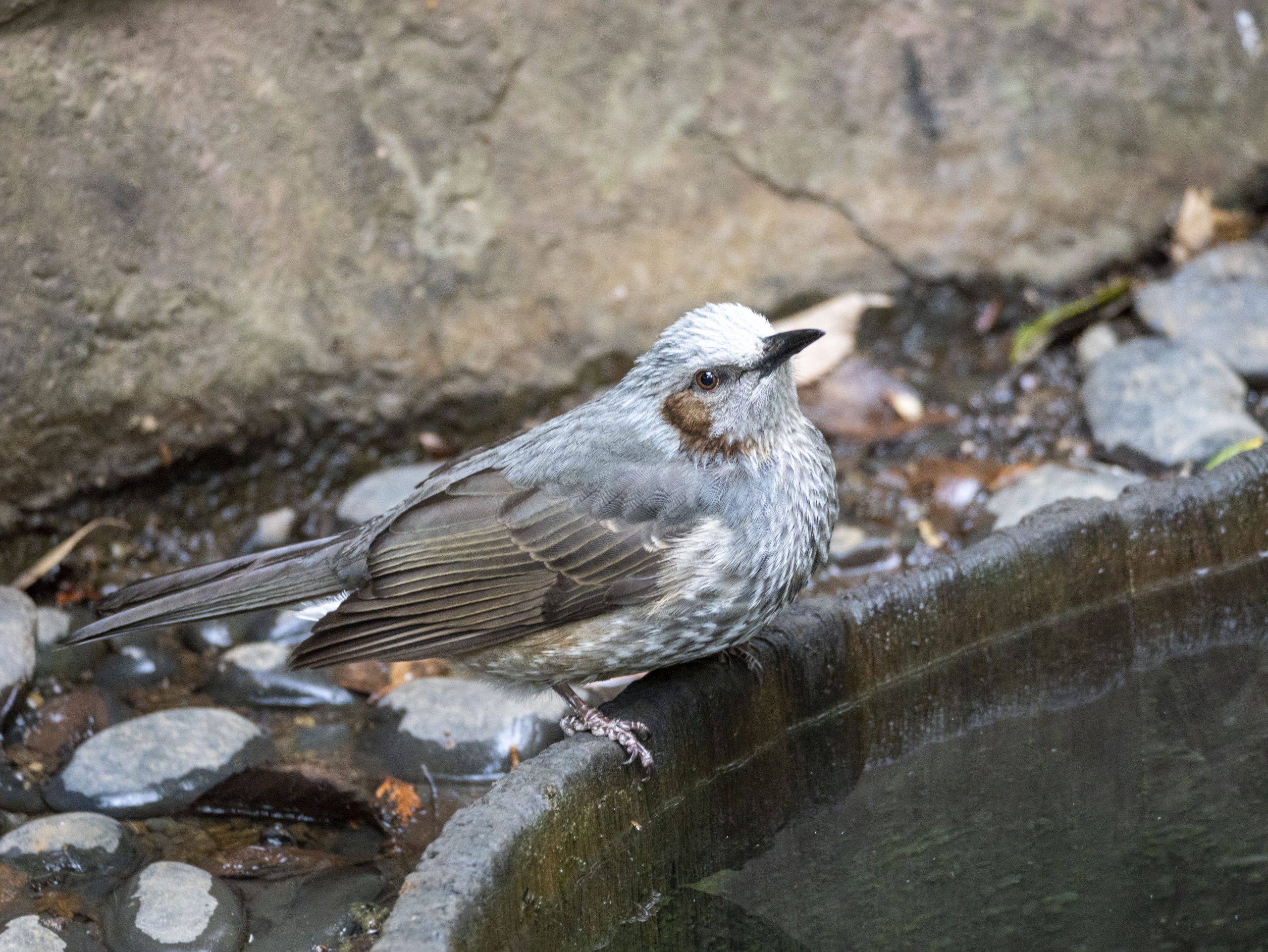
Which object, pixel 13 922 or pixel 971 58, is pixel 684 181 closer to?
pixel 971 58

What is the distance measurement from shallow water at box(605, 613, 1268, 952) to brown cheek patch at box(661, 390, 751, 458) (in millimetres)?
800

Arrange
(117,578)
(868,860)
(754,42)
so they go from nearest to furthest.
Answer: (868,860) → (117,578) → (754,42)

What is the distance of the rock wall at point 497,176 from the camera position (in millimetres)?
4758

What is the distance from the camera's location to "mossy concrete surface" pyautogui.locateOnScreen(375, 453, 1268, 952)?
269 cm

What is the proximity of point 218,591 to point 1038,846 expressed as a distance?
6.83 ft

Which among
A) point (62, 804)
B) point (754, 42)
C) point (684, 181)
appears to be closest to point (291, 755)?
point (62, 804)

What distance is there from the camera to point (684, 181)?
5.91 m

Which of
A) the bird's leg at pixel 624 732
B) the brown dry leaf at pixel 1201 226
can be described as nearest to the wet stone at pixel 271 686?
the bird's leg at pixel 624 732

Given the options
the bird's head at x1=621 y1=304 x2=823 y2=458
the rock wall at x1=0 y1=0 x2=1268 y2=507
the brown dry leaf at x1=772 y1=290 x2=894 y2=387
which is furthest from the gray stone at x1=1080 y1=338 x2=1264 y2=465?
the bird's head at x1=621 y1=304 x2=823 y2=458

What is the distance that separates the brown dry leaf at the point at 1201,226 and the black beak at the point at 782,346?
12.2ft

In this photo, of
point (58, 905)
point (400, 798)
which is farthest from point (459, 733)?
point (58, 905)

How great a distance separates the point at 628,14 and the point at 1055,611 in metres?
3.17

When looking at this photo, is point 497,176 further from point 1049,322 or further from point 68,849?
point 68,849

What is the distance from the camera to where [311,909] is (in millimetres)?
3287
